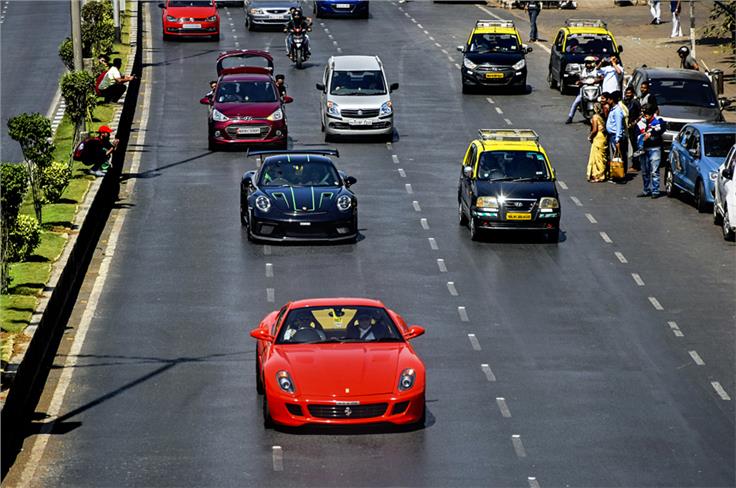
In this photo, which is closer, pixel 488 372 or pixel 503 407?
pixel 503 407

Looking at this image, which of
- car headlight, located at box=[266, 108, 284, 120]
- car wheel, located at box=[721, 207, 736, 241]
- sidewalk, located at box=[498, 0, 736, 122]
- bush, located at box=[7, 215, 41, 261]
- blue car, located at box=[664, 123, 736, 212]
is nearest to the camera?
bush, located at box=[7, 215, 41, 261]

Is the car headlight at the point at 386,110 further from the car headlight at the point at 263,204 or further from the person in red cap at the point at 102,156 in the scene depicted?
the car headlight at the point at 263,204

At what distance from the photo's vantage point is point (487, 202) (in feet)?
103

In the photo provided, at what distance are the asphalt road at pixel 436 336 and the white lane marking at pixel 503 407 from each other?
3 centimetres

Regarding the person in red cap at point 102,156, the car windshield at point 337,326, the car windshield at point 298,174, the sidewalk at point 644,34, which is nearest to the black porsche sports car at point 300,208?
the car windshield at point 298,174

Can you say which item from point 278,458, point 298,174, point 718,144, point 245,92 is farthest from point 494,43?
point 278,458

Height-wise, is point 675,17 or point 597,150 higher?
point 597,150

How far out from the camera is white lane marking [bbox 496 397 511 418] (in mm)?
20297

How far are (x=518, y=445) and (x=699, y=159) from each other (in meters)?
17.2

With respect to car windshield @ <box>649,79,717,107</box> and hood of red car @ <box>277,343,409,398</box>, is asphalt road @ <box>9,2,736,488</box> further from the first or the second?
car windshield @ <box>649,79,717,107</box>

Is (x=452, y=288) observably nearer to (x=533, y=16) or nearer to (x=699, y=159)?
(x=699, y=159)

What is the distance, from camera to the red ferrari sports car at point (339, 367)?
18766 millimetres

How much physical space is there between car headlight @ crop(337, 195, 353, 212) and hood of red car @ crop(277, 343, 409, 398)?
11.5 meters

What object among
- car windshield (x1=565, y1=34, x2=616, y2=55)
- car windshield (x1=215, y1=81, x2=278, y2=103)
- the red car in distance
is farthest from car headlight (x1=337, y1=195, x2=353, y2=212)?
car windshield (x1=565, y1=34, x2=616, y2=55)
